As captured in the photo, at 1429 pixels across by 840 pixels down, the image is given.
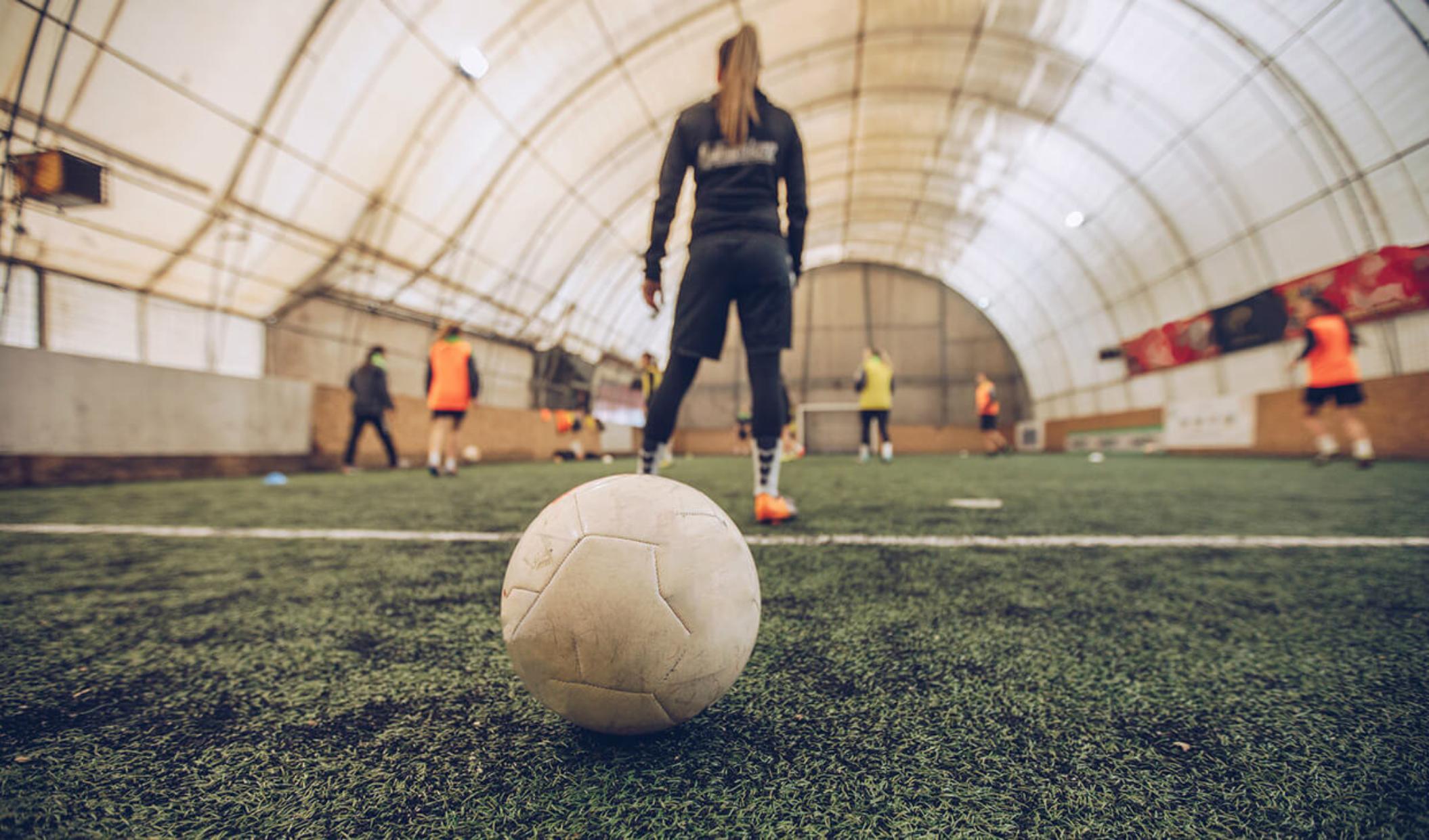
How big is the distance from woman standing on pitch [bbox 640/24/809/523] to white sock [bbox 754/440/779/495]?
0.41ft

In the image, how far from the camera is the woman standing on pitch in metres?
2.58

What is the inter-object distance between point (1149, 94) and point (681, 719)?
14.9 metres

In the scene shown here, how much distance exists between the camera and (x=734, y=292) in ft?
8.79

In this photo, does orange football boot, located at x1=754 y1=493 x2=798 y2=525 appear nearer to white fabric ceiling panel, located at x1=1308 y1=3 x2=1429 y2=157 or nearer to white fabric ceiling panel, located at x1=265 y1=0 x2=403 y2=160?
white fabric ceiling panel, located at x1=265 y1=0 x2=403 y2=160

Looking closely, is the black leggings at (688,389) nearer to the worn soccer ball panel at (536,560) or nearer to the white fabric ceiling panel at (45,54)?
the worn soccer ball panel at (536,560)

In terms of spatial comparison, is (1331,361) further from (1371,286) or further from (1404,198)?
(1404,198)

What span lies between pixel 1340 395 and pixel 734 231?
8016 mm

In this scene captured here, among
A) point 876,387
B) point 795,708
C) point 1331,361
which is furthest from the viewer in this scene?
point 876,387

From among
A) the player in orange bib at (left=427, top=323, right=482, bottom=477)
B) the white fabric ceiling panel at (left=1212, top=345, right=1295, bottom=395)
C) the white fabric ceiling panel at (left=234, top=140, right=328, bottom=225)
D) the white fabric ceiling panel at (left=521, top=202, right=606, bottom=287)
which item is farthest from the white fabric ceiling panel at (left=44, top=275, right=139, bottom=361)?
the white fabric ceiling panel at (left=1212, top=345, right=1295, bottom=395)

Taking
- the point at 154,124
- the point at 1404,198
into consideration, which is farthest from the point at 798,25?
the point at 1404,198

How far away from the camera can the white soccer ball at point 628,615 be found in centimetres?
81

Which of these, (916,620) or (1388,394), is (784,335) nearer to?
(916,620)

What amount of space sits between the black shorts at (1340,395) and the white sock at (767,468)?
759 cm

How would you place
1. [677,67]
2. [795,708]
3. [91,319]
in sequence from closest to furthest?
[795,708] → [91,319] → [677,67]
